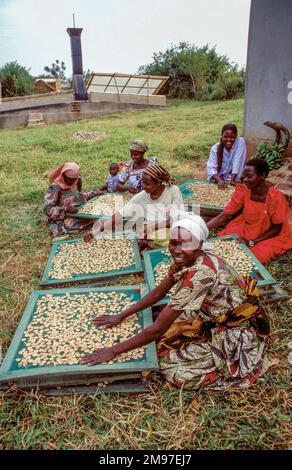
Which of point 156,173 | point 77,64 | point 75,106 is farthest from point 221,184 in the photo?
point 77,64

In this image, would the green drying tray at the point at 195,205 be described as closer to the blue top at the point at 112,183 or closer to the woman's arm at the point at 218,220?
the woman's arm at the point at 218,220

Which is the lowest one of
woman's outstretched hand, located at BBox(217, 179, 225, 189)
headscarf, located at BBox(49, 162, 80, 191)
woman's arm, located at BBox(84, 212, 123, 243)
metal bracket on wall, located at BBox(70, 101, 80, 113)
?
woman's arm, located at BBox(84, 212, 123, 243)

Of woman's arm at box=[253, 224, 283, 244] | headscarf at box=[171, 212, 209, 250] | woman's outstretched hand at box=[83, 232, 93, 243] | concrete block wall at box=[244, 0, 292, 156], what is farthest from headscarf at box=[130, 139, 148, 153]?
headscarf at box=[171, 212, 209, 250]

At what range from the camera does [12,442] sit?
6.63ft

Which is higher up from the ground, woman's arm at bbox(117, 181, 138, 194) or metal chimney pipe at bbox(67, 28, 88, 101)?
metal chimney pipe at bbox(67, 28, 88, 101)

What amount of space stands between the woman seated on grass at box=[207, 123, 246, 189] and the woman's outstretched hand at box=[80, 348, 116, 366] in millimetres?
3143

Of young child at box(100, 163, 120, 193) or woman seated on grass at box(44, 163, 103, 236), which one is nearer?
woman seated on grass at box(44, 163, 103, 236)

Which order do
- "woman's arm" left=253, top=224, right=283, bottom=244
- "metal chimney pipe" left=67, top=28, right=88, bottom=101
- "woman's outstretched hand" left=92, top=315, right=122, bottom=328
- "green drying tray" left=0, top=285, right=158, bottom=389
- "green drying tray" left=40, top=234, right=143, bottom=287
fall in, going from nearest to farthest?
"green drying tray" left=0, top=285, right=158, bottom=389, "woman's outstretched hand" left=92, top=315, right=122, bottom=328, "green drying tray" left=40, top=234, right=143, bottom=287, "woman's arm" left=253, top=224, right=283, bottom=244, "metal chimney pipe" left=67, top=28, right=88, bottom=101

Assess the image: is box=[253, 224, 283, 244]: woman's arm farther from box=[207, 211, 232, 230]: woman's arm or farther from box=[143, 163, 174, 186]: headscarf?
box=[143, 163, 174, 186]: headscarf

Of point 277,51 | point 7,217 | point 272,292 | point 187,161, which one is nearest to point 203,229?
point 272,292

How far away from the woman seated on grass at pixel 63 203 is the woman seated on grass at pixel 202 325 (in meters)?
2.30

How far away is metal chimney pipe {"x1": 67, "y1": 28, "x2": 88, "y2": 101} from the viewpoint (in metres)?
14.9

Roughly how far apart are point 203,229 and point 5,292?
82.3 inches

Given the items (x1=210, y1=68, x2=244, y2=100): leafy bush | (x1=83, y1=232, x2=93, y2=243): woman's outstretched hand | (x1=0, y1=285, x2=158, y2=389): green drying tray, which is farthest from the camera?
(x1=210, y1=68, x2=244, y2=100): leafy bush
